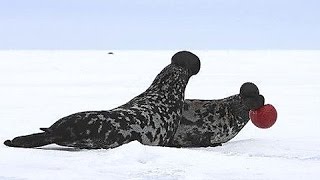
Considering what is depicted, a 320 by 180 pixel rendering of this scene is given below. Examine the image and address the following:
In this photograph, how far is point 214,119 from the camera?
455 cm

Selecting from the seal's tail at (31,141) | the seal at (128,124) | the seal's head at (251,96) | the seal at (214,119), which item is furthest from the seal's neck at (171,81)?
the seal's tail at (31,141)

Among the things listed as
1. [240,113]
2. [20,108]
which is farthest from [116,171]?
[20,108]

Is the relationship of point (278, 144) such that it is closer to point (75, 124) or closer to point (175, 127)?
point (175, 127)

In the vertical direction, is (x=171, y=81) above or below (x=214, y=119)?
above

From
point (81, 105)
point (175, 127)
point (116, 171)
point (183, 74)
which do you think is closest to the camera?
point (116, 171)

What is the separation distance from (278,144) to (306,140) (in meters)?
0.29

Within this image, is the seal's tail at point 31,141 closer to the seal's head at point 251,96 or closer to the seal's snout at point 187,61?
the seal's snout at point 187,61

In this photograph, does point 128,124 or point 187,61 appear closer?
A: point 128,124

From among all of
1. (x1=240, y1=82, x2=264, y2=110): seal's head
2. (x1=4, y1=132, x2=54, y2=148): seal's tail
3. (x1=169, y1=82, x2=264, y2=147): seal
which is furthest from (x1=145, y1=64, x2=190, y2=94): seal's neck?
(x1=4, y1=132, x2=54, y2=148): seal's tail

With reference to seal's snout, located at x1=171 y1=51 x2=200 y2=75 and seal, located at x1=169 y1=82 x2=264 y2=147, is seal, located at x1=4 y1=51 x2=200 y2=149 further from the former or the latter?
seal, located at x1=169 y1=82 x2=264 y2=147

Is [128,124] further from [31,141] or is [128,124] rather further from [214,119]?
[214,119]

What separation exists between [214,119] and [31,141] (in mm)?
1654

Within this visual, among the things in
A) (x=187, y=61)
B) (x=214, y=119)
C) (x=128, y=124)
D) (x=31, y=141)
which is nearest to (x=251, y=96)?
(x=214, y=119)

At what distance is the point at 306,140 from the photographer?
172 inches
